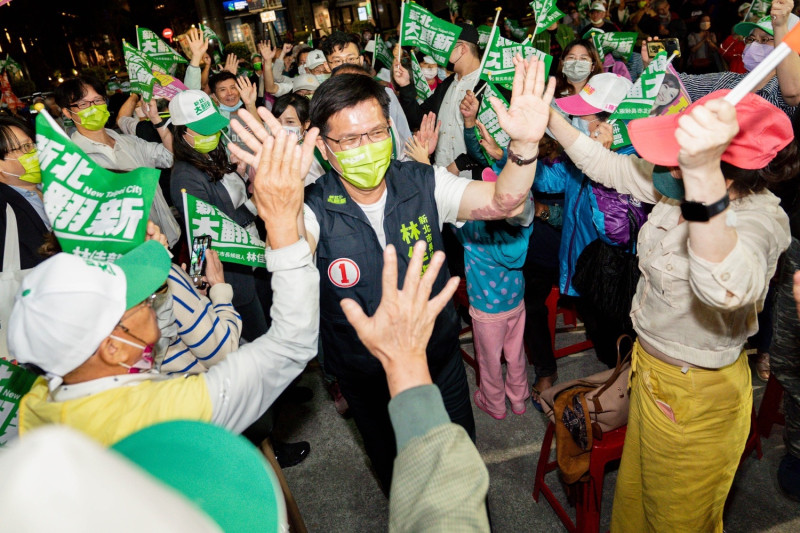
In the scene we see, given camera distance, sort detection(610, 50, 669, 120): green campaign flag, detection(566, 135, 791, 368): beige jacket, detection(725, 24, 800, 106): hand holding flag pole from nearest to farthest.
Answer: detection(725, 24, 800, 106): hand holding flag pole < detection(566, 135, 791, 368): beige jacket < detection(610, 50, 669, 120): green campaign flag

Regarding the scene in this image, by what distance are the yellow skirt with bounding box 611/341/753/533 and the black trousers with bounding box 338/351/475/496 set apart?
2.40ft

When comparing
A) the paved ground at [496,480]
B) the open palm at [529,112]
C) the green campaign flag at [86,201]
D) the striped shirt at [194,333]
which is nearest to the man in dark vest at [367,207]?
the open palm at [529,112]

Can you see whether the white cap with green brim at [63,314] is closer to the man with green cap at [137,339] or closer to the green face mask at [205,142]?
the man with green cap at [137,339]

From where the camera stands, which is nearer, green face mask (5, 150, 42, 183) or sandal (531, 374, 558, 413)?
green face mask (5, 150, 42, 183)

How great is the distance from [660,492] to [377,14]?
30420 mm

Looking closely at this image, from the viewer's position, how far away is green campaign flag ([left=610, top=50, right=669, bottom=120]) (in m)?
2.43

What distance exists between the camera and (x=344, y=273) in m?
2.00

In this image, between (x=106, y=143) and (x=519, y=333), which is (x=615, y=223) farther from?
(x=106, y=143)

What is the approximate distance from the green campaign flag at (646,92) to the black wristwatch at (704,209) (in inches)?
59.6

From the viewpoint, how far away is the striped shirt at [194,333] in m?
→ 1.88

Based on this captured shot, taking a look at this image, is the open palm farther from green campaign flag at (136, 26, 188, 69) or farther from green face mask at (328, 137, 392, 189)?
green campaign flag at (136, 26, 188, 69)

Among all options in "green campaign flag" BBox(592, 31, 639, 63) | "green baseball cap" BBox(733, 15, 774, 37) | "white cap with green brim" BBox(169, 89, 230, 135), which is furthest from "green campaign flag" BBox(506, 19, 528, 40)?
"white cap with green brim" BBox(169, 89, 230, 135)

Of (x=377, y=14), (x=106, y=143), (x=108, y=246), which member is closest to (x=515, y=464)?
(x=108, y=246)

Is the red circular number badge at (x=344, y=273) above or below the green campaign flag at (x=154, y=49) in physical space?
below
